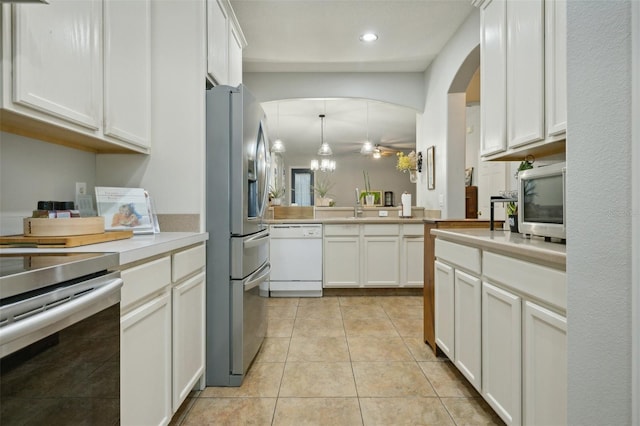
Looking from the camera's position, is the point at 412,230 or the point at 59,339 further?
the point at 412,230

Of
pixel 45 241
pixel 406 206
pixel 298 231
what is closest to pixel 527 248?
pixel 45 241

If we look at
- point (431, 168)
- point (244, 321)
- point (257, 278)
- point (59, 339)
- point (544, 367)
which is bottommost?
point (244, 321)

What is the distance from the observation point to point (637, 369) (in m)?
0.69

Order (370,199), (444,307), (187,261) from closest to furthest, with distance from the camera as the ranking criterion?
(187,261) → (444,307) → (370,199)

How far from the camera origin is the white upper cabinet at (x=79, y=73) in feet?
3.51

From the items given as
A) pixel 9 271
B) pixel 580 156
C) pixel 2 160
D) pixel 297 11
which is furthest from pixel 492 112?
pixel 2 160

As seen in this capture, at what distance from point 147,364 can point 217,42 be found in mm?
1881

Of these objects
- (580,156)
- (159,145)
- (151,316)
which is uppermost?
(159,145)

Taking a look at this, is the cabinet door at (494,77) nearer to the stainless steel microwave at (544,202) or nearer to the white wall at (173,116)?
the stainless steel microwave at (544,202)

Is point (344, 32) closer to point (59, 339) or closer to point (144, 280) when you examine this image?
point (144, 280)

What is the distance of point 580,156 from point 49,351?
132 cm

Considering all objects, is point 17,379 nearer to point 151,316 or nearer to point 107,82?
point 151,316

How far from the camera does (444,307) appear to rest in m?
2.13

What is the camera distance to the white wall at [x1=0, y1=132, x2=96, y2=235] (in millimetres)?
1378
